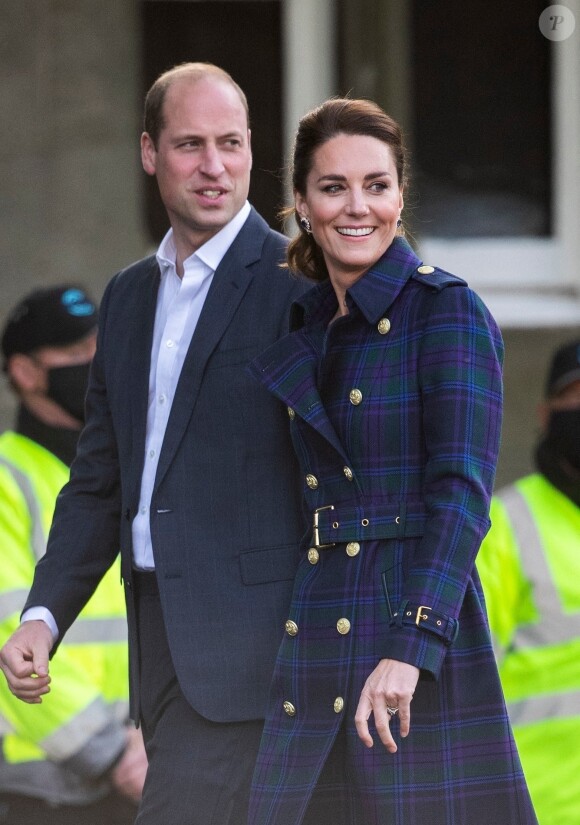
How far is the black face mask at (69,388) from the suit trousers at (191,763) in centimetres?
183

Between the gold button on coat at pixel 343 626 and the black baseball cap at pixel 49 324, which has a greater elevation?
the gold button on coat at pixel 343 626

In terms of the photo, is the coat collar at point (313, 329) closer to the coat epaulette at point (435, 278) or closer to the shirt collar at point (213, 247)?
the coat epaulette at point (435, 278)

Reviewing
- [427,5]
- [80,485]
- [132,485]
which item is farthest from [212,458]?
[427,5]

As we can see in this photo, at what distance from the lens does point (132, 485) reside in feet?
11.1

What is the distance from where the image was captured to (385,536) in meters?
2.81

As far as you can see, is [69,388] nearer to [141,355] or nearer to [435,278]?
[141,355]

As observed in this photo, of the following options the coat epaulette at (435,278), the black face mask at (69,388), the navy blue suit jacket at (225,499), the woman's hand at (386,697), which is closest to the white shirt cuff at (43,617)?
the navy blue suit jacket at (225,499)

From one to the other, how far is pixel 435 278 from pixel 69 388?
246cm

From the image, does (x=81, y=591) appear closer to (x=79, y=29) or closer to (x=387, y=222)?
(x=387, y=222)

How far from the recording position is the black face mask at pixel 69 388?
5.12m

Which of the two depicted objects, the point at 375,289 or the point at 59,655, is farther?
the point at 59,655

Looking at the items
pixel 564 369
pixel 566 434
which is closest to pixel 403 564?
pixel 566 434

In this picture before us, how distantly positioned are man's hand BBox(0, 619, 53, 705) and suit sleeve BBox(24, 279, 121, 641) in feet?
0.43

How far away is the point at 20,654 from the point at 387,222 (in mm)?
1102
